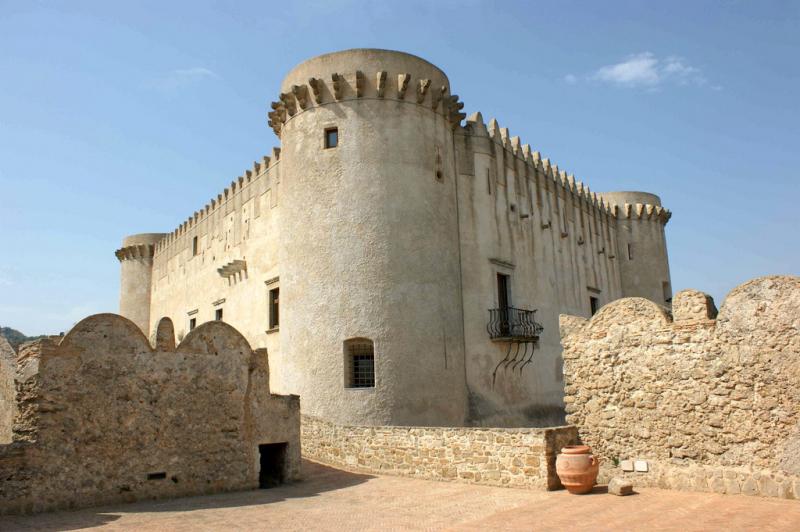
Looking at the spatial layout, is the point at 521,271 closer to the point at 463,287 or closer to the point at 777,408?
the point at 463,287

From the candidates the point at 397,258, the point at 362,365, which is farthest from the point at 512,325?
the point at 362,365

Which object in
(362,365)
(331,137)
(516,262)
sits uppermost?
(331,137)

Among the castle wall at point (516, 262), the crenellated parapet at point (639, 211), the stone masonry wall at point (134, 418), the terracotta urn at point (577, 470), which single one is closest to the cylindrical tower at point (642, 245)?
the crenellated parapet at point (639, 211)

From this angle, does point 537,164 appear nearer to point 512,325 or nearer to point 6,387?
point 512,325

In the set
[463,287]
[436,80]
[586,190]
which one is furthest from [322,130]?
[586,190]

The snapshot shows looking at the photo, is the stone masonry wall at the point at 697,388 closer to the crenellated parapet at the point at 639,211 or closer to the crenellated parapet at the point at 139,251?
the crenellated parapet at the point at 639,211

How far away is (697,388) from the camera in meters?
10.7

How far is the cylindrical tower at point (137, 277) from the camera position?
110 feet

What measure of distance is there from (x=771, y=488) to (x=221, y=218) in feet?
68.2

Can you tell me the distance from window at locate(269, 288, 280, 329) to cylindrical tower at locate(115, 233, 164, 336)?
15.6 metres

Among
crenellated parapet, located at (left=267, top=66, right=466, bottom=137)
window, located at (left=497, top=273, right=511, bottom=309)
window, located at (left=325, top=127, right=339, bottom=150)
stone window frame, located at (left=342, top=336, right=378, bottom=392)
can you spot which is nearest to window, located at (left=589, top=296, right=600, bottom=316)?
window, located at (left=497, top=273, right=511, bottom=309)

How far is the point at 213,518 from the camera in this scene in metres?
9.50

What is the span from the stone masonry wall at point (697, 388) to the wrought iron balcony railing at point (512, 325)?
6.05m

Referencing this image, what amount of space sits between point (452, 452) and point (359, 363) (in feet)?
15.4
